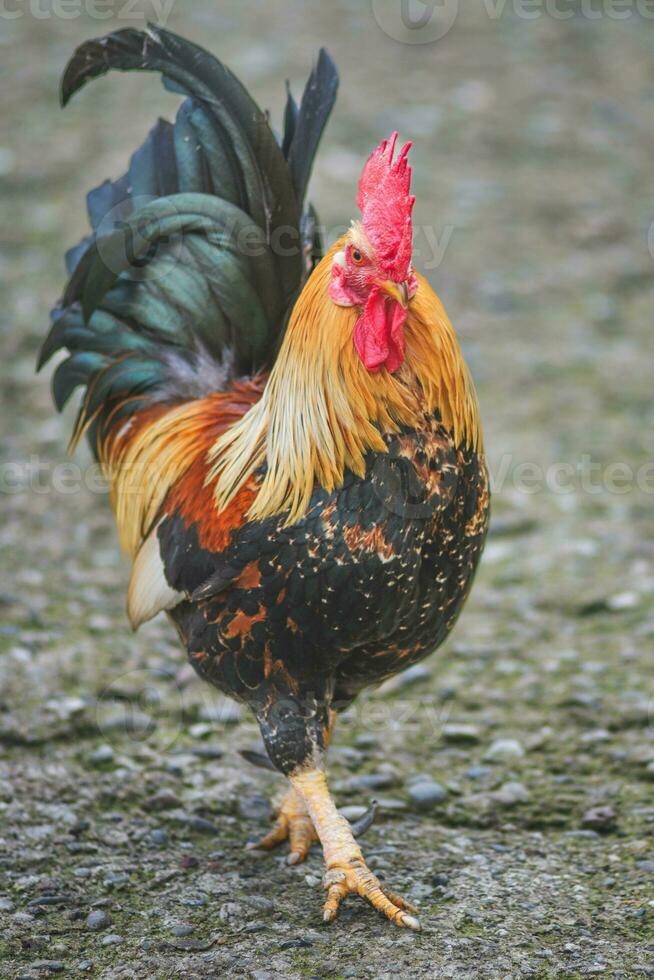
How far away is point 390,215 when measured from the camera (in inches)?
133

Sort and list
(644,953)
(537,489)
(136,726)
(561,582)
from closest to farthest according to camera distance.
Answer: (644,953), (136,726), (561,582), (537,489)

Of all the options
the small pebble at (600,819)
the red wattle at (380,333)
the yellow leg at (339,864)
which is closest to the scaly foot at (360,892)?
the yellow leg at (339,864)

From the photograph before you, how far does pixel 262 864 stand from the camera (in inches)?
166

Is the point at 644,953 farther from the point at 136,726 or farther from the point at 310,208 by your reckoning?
the point at 310,208

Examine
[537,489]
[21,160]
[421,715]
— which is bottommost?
[421,715]

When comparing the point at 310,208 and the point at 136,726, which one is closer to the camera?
the point at 310,208

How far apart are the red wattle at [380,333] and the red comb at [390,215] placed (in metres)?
0.08

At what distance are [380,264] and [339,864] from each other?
1.91 m

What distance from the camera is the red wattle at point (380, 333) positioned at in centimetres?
340

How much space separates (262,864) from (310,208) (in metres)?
2.45

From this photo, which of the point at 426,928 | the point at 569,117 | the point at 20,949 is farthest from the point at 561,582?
the point at 569,117

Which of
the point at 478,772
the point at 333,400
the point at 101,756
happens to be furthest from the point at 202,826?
the point at 333,400

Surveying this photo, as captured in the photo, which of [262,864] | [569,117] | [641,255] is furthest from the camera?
[569,117]

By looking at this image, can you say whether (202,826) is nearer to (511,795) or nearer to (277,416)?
(511,795)
